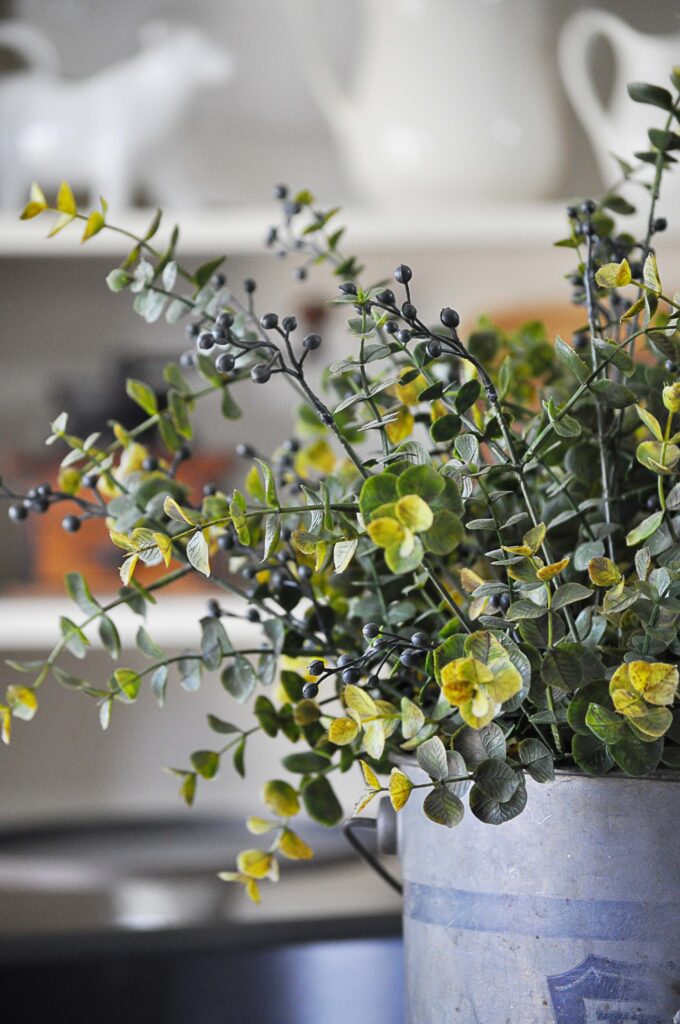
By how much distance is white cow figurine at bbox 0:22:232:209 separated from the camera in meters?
1.26

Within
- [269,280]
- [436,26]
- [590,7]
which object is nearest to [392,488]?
[436,26]

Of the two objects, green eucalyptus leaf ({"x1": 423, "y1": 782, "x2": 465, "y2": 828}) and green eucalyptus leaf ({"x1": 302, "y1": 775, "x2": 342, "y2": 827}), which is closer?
green eucalyptus leaf ({"x1": 423, "y1": 782, "x2": 465, "y2": 828})

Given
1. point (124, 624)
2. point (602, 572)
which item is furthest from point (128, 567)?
point (124, 624)

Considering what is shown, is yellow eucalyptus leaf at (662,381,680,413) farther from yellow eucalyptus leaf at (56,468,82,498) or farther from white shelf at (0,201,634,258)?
white shelf at (0,201,634,258)

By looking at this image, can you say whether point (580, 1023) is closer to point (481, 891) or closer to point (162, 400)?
point (481, 891)

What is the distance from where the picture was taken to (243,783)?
1.56 m

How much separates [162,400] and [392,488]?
1.07 m

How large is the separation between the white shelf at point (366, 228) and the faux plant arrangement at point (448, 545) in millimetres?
789

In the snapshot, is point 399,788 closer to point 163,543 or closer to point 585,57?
point 163,543

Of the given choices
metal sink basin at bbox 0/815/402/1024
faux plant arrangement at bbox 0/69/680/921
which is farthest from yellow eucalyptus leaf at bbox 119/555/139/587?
metal sink basin at bbox 0/815/402/1024

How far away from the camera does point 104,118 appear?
127cm

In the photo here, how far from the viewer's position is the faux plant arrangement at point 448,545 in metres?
0.30

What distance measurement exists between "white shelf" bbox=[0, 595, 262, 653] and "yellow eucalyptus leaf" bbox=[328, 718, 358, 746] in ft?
2.93

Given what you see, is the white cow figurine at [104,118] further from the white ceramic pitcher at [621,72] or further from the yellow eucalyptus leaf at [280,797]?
the yellow eucalyptus leaf at [280,797]
